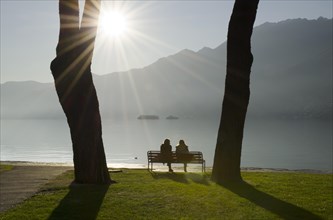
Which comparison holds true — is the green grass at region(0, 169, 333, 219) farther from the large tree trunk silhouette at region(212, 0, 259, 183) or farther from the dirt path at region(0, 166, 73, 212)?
the large tree trunk silhouette at region(212, 0, 259, 183)

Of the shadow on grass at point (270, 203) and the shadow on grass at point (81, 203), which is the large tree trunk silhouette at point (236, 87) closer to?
the shadow on grass at point (270, 203)

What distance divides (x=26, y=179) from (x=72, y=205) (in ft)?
19.6

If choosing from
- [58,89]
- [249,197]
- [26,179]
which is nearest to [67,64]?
[58,89]

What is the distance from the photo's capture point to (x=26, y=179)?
15336 mm

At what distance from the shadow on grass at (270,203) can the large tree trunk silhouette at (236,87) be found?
92 centimetres

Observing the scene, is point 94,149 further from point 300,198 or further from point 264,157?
point 264,157

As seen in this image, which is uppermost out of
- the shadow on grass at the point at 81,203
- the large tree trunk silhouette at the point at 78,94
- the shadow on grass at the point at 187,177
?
the large tree trunk silhouette at the point at 78,94

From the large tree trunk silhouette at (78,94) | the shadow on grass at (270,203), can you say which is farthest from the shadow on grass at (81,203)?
the shadow on grass at (270,203)

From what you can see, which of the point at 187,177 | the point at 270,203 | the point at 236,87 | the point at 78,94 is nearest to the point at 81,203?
the point at 78,94

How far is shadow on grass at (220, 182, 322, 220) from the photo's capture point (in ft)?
30.9

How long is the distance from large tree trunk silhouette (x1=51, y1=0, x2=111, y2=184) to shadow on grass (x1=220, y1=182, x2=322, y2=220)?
168 inches

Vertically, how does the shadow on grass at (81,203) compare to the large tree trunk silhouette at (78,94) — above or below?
below

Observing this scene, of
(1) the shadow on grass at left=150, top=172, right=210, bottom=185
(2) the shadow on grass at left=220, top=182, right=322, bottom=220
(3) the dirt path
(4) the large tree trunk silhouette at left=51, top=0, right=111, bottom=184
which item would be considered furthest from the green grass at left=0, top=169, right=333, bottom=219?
(4) the large tree trunk silhouette at left=51, top=0, right=111, bottom=184

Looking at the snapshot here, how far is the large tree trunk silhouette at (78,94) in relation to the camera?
Answer: 1338 cm
